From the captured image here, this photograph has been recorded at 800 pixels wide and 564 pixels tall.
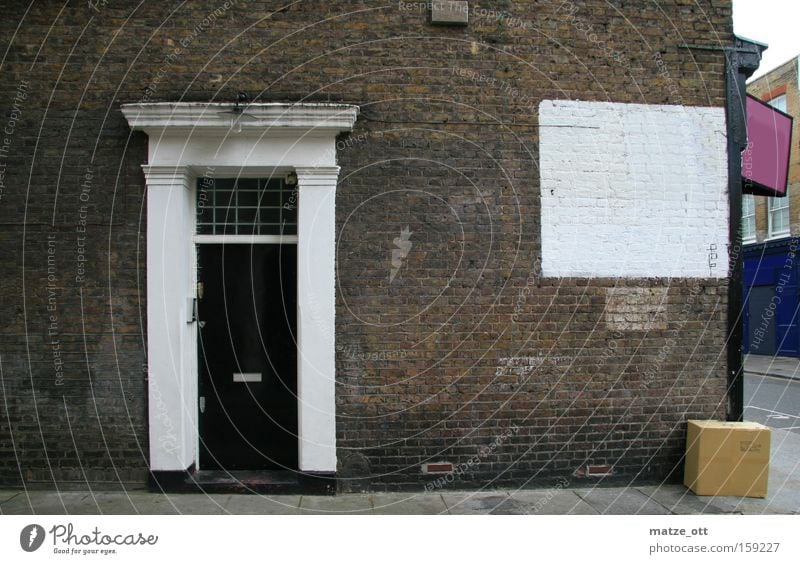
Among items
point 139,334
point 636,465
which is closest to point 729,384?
point 636,465

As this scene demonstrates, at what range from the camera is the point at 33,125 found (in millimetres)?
6715

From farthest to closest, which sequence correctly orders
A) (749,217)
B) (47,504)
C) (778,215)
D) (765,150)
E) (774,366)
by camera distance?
→ (749,217) → (778,215) → (774,366) → (765,150) → (47,504)

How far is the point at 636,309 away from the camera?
7102 millimetres

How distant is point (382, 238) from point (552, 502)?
325 cm

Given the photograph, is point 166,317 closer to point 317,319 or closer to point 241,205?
point 241,205

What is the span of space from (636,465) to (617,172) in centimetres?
326

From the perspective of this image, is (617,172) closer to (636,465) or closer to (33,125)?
(636,465)

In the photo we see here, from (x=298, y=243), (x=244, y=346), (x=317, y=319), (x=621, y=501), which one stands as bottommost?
(x=621, y=501)

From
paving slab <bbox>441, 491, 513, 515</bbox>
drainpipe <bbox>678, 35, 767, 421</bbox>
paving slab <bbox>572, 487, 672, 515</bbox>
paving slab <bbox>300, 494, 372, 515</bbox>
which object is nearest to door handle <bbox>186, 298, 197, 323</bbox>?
paving slab <bbox>300, 494, 372, 515</bbox>

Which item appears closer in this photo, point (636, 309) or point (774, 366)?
point (636, 309)

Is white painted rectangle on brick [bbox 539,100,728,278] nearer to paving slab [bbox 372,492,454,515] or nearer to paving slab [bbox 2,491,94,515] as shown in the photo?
paving slab [bbox 372,492,454,515]

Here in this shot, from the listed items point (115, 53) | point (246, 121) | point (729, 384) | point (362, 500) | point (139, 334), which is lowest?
point (362, 500)

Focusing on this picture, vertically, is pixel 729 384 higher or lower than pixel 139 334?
lower

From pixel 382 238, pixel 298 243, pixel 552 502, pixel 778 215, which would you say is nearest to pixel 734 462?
pixel 552 502
